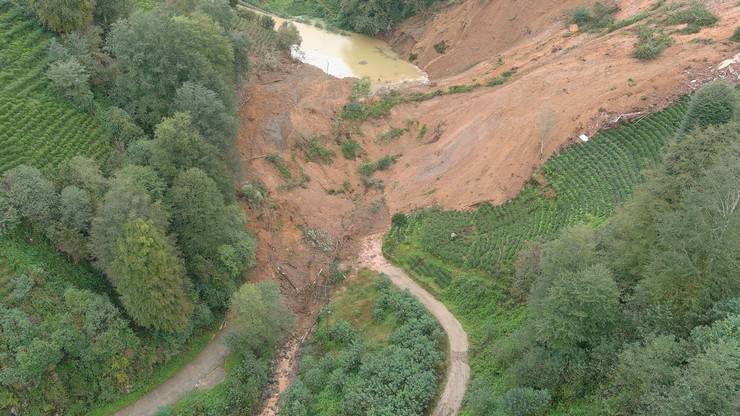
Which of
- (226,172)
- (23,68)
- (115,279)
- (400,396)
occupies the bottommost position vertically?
(400,396)

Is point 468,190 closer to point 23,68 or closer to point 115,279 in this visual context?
point 115,279

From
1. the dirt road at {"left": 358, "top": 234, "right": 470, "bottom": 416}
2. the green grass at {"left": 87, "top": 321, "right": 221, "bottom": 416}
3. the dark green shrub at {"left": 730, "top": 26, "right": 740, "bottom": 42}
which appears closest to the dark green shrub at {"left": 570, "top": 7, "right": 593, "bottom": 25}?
the dark green shrub at {"left": 730, "top": 26, "right": 740, "bottom": 42}

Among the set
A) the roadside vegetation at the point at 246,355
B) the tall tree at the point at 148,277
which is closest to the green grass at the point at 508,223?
the roadside vegetation at the point at 246,355

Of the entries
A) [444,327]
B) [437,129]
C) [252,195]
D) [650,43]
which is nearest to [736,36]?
[650,43]

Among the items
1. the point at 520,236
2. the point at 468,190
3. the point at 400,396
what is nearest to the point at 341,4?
the point at 468,190

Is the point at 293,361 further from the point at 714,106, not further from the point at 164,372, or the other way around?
the point at 714,106

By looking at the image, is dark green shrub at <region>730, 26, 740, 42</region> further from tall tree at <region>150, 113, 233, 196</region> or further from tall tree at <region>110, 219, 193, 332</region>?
tall tree at <region>110, 219, 193, 332</region>

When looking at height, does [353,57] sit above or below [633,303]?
above
